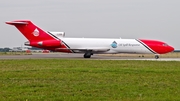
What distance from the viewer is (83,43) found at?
42.4 metres

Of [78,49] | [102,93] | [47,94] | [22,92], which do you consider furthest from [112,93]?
[78,49]

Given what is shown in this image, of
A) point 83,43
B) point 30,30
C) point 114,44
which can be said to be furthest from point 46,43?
point 114,44

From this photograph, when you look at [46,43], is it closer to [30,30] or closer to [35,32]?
[35,32]

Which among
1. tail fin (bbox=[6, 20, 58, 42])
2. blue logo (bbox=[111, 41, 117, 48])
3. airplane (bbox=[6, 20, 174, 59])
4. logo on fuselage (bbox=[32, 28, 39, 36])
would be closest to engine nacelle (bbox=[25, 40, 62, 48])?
airplane (bbox=[6, 20, 174, 59])

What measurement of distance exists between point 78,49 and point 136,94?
31678 mm

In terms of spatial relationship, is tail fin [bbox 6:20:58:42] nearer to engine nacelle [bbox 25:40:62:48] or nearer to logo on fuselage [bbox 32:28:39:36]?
logo on fuselage [bbox 32:28:39:36]

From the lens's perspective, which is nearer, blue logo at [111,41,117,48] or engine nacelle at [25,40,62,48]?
engine nacelle at [25,40,62,48]

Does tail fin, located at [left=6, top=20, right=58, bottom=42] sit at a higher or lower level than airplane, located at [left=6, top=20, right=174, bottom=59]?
higher

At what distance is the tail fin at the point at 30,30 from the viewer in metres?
40.2

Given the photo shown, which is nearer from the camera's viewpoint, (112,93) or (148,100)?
(148,100)

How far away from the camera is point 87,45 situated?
42.4 m

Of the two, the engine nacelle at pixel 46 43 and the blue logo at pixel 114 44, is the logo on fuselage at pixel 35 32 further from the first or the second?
the blue logo at pixel 114 44

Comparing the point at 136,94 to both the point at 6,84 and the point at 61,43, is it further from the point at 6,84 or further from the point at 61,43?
the point at 61,43

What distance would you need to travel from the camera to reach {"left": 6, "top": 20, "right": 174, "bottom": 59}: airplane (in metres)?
40.4
